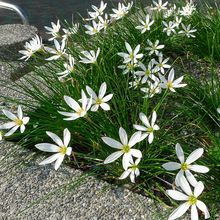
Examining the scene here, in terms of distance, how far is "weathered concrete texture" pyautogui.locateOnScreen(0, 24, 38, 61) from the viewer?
2986mm

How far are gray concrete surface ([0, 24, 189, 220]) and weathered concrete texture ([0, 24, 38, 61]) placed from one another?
71.1 inches

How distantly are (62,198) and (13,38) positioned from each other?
8.24 feet

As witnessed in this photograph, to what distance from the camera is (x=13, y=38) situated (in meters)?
3.21

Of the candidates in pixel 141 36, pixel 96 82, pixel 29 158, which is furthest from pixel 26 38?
pixel 29 158

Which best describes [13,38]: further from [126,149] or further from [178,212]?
[178,212]

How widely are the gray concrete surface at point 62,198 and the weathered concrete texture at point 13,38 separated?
5.92 ft

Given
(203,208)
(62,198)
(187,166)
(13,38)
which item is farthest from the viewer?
(13,38)

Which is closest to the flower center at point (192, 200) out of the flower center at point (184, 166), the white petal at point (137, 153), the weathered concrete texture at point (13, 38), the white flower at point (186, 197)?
the white flower at point (186, 197)

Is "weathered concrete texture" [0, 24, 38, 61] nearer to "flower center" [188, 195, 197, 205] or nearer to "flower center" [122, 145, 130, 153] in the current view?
"flower center" [122, 145, 130, 153]

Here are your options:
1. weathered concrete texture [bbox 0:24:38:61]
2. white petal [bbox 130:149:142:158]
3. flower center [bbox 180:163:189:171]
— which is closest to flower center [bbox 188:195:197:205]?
flower center [bbox 180:163:189:171]

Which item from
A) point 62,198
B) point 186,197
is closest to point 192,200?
point 186,197

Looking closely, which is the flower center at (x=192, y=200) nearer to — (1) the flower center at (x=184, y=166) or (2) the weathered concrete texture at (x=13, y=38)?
(1) the flower center at (x=184, y=166)

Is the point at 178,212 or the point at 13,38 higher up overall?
the point at 178,212

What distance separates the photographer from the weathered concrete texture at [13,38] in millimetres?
2986
